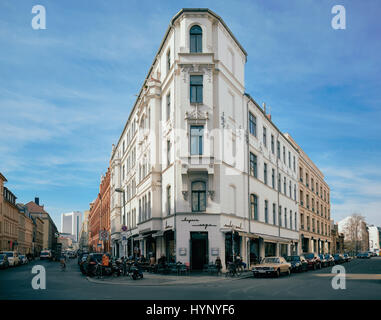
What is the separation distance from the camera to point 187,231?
3083 cm

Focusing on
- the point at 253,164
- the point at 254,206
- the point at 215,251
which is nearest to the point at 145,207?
the point at 254,206

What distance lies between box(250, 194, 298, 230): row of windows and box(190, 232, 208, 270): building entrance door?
8.98 m

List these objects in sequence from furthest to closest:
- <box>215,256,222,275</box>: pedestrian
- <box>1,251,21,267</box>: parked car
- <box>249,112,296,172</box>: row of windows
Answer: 1. <box>1,251,21,267</box>: parked car
2. <box>249,112,296,172</box>: row of windows
3. <box>215,256,222,275</box>: pedestrian

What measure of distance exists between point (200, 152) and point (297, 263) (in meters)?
11.9

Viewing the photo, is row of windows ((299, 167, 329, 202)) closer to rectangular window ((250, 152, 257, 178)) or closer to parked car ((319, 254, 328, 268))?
parked car ((319, 254, 328, 268))

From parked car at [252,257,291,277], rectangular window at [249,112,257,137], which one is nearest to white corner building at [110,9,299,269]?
rectangular window at [249,112,257,137]

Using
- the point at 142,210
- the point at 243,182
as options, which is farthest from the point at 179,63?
the point at 142,210

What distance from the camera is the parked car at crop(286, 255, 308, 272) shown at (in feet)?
110

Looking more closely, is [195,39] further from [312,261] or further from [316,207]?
[316,207]

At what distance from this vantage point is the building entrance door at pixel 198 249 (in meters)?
31.0

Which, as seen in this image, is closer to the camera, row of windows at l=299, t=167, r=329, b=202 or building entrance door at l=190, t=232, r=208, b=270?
building entrance door at l=190, t=232, r=208, b=270

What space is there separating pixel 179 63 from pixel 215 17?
4529 mm

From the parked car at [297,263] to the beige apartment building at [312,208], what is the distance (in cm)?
2436
